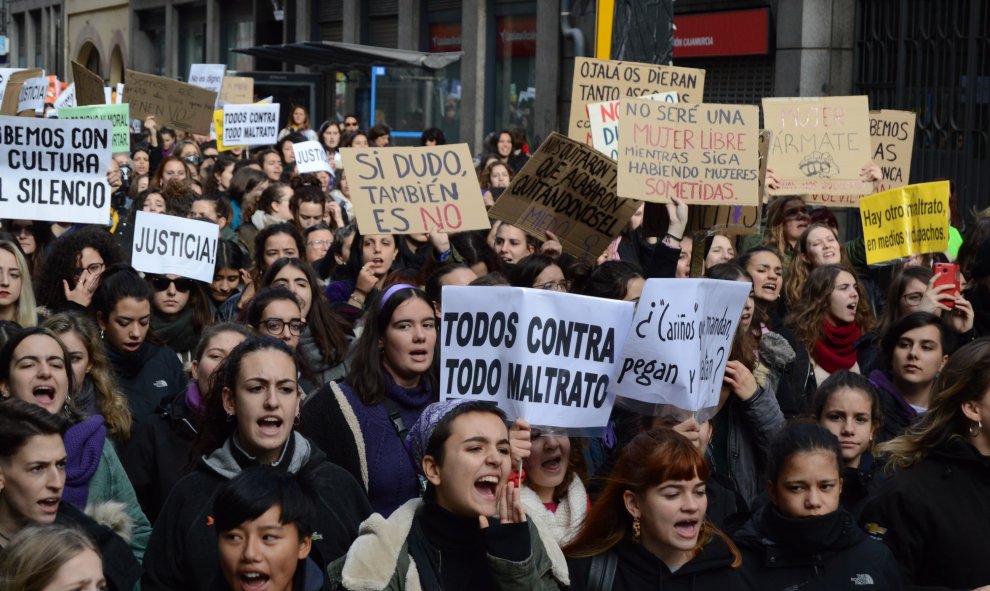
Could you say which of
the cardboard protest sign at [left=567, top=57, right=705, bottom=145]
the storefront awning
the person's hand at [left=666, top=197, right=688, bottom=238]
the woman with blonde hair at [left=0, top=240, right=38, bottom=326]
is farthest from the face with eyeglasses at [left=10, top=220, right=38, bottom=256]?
the storefront awning

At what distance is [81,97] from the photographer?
14.5m

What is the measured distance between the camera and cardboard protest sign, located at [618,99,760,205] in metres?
7.96

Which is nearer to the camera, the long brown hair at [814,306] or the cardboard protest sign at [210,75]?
the long brown hair at [814,306]

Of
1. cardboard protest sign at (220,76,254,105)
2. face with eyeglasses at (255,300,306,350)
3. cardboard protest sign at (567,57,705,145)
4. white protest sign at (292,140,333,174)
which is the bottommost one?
face with eyeglasses at (255,300,306,350)

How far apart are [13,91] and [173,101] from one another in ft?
8.82

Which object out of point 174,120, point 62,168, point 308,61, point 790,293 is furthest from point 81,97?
point 308,61

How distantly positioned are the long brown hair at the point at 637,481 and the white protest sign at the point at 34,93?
10230 millimetres

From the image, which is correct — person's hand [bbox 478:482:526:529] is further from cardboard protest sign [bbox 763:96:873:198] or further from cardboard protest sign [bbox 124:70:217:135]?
cardboard protest sign [bbox 124:70:217:135]

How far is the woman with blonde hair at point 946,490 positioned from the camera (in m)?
4.49

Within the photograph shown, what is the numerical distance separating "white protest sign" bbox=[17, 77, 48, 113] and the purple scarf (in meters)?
8.81

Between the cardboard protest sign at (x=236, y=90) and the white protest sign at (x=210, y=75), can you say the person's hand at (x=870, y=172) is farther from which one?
the cardboard protest sign at (x=236, y=90)

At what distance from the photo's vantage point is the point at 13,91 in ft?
44.0

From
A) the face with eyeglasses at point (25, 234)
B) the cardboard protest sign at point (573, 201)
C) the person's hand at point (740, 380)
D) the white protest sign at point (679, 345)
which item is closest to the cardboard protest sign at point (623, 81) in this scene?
the cardboard protest sign at point (573, 201)

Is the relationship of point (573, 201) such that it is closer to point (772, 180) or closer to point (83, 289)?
point (83, 289)
